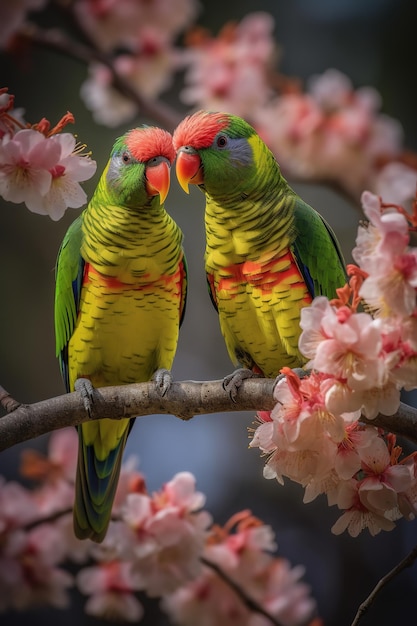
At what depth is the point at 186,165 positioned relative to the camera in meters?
1.50

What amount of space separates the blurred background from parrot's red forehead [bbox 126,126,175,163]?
1.26 meters

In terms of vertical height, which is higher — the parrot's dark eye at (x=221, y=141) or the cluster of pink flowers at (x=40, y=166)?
the parrot's dark eye at (x=221, y=141)

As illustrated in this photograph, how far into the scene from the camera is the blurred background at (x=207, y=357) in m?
3.12

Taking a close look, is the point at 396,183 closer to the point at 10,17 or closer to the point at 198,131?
the point at 198,131

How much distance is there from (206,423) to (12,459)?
35.3 inches

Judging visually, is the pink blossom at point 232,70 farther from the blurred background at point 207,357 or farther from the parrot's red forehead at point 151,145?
the parrot's red forehead at point 151,145

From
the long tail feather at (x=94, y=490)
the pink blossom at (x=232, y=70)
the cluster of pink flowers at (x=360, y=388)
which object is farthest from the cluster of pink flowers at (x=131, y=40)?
the cluster of pink flowers at (x=360, y=388)

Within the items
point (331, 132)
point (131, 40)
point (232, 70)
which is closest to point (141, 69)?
point (131, 40)

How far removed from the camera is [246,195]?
1662mm

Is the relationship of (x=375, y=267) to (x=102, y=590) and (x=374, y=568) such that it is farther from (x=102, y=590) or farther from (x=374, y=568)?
(x=374, y=568)

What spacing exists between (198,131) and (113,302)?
1.50 feet

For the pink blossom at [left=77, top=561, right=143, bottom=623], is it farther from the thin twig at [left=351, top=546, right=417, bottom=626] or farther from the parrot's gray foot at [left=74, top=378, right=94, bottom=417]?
the thin twig at [left=351, top=546, right=417, bottom=626]

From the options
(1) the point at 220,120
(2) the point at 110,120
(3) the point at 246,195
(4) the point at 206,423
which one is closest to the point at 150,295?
(3) the point at 246,195

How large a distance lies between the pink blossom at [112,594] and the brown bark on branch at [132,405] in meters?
0.79
